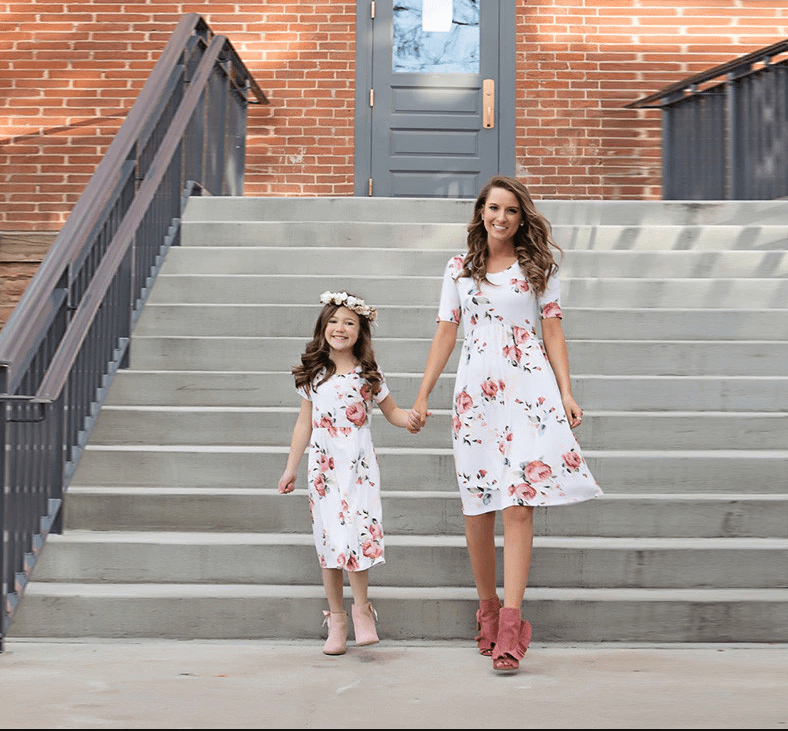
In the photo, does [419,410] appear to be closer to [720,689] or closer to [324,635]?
[324,635]

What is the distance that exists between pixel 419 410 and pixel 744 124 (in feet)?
16.5

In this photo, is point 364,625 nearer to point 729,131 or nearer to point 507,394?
point 507,394

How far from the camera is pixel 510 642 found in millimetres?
3434

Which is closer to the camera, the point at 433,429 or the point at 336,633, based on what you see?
the point at 336,633

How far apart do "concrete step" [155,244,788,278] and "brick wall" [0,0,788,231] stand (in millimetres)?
2969

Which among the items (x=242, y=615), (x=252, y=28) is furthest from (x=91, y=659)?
(x=252, y=28)

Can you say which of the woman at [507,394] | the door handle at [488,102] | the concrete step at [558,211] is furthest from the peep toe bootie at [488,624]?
the door handle at [488,102]

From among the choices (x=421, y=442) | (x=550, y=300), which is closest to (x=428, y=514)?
(x=421, y=442)

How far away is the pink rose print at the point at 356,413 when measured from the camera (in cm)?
390

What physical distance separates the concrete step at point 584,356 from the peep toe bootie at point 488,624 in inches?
72.1

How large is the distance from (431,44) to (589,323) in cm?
432

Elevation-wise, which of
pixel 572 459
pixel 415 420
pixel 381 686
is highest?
pixel 415 420

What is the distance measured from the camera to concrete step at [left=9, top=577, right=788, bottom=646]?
3.95 m

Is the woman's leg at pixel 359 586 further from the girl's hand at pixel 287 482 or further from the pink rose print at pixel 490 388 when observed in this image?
the pink rose print at pixel 490 388
